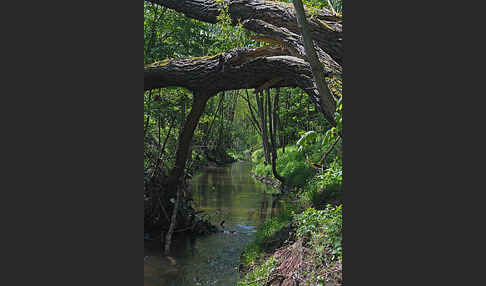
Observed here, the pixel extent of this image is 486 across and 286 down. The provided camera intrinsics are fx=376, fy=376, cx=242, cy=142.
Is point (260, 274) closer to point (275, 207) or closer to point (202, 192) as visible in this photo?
point (275, 207)

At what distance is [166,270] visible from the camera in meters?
7.88

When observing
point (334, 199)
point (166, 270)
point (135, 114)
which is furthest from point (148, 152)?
point (135, 114)

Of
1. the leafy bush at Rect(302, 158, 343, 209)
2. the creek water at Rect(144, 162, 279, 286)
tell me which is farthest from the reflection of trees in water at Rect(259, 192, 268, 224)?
the leafy bush at Rect(302, 158, 343, 209)

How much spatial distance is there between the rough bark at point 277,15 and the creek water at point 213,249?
→ 15.9ft

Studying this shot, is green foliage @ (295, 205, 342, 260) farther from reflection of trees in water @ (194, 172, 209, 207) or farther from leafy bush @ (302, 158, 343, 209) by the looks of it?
reflection of trees in water @ (194, 172, 209, 207)

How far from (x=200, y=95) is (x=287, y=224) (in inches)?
133

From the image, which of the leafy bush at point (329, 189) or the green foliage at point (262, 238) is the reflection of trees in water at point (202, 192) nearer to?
the green foliage at point (262, 238)

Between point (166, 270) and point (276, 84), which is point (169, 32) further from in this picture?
point (166, 270)

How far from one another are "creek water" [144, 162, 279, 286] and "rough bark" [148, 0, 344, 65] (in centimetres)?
484

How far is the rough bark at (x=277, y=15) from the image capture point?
7.29m

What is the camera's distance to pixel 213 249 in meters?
9.30

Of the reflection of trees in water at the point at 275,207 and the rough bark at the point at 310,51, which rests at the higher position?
the rough bark at the point at 310,51

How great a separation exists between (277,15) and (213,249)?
5682 millimetres

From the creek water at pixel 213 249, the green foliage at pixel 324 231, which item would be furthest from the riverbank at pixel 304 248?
the creek water at pixel 213 249
